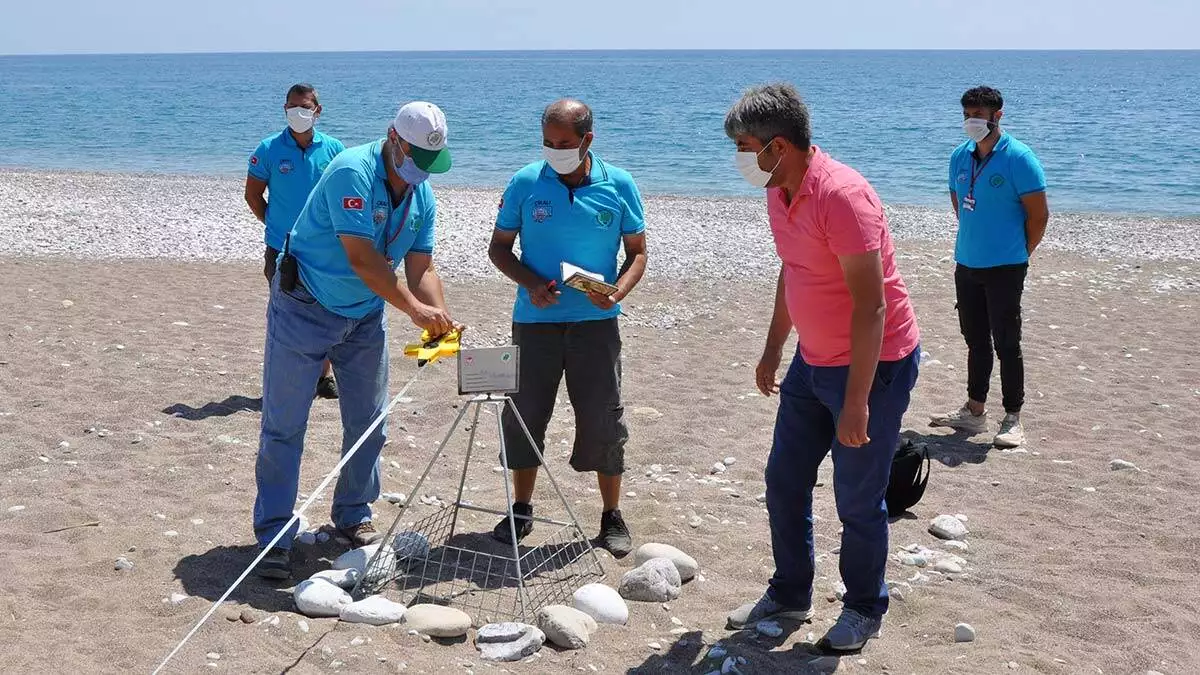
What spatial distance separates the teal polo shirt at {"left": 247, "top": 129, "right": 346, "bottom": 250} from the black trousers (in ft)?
13.1

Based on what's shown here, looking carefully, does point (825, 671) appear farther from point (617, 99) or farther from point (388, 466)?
point (617, 99)

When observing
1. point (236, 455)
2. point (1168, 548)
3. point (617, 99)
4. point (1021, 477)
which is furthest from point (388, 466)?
point (617, 99)

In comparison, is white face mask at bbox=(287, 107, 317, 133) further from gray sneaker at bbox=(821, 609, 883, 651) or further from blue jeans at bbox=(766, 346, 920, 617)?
gray sneaker at bbox=(821, 609, 883, 651)

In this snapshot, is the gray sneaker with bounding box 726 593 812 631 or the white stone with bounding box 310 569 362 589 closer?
the gray sneaker with bounding box 726 593 812 631

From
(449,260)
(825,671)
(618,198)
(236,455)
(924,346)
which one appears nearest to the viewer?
(825,671)

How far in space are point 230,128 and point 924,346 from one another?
3703 centimetres

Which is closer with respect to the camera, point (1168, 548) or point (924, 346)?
point (1168, 548)

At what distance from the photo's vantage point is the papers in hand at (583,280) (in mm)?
4715

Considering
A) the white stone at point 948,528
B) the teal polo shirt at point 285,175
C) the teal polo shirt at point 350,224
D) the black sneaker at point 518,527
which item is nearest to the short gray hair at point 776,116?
the teal polo shirt at point 350,224

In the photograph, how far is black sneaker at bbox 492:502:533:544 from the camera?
5430 millimetres

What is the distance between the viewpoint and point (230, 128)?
41938 mm

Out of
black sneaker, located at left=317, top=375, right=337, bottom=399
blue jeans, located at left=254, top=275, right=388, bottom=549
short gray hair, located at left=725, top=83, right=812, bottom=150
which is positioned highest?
short gray hair, located at left=725, top=83, right=812, bottom=150

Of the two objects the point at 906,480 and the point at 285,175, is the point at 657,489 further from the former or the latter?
the point at 285,175

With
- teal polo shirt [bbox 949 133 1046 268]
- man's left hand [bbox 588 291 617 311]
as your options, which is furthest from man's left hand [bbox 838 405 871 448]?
teal polo shirt [bbox 949 133 1046 268]
